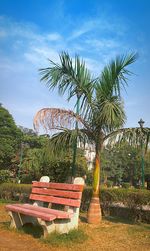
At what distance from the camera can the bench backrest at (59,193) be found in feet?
17.8

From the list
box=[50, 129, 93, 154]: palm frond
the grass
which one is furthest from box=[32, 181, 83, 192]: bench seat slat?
box=[50, 129, 93, 154]: palm frond

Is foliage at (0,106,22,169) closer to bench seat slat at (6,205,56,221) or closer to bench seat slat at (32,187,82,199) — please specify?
bench seat slat at (32,187,82,199)

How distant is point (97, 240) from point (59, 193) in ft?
3.85

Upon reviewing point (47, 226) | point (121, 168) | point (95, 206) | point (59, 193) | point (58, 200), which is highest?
point (121, 168)

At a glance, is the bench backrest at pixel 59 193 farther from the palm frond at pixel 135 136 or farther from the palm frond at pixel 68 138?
the palm frond at pixel 135 136

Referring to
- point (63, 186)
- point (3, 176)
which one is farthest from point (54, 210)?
point (3, 176)

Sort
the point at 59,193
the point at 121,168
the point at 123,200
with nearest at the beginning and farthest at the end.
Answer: the point at 59,193
the point at 123,200
the point at 121,168

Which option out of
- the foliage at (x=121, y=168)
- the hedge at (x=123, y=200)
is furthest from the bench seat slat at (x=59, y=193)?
the foliage at (x=121, y=168)

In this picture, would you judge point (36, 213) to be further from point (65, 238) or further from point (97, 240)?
point (97, 240)

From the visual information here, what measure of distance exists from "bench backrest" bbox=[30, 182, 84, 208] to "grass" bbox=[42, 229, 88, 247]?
Result: 1.69ft

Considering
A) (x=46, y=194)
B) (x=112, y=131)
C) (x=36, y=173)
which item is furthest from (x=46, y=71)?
(x=36, y=173)

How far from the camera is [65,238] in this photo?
5.05 metres

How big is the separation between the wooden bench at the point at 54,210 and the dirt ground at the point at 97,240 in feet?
1.11

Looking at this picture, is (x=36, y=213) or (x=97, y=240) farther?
(x=97, y=240)
